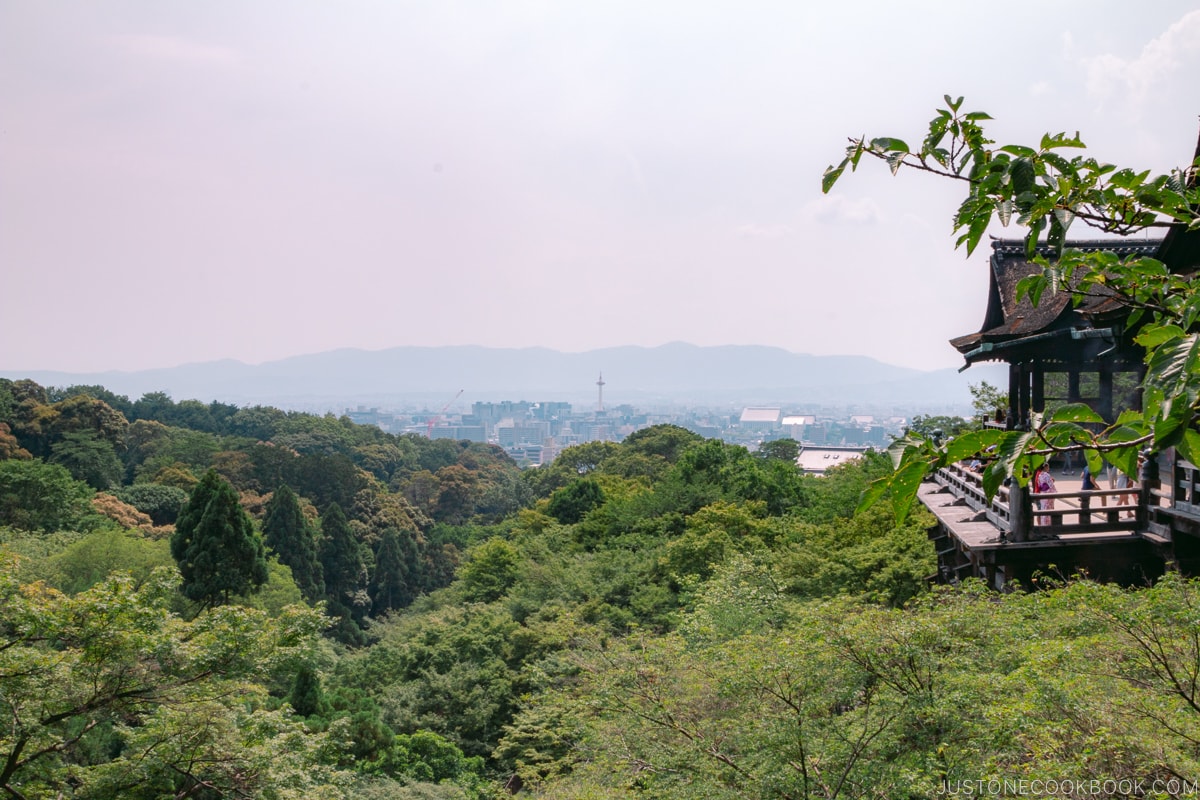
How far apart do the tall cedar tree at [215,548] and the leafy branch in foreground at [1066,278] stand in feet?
71.4

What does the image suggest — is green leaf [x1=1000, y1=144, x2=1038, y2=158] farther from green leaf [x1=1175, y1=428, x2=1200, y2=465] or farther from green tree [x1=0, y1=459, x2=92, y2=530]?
green tree [x1=0, y1=459, x2=92, y2=530]

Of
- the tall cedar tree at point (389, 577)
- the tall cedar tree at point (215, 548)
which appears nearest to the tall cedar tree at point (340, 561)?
the tall cedar tree at point (389, 577)

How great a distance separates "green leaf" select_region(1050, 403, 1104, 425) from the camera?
1704mm

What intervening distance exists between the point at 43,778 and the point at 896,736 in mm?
8146

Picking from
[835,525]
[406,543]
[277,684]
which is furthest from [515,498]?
[835,525]

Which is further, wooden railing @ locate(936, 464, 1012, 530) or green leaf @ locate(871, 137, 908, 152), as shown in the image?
wooden railing @ locate(936, 464, 1012, 530)

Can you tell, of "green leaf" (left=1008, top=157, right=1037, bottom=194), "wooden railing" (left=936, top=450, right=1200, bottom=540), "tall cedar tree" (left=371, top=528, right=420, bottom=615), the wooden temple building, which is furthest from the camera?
"tall cedar tree" (left=371, top=528, right=420, bottom=615)

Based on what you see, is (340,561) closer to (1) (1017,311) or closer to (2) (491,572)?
(2) (491,572)

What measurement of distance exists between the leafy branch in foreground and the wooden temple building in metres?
3.91

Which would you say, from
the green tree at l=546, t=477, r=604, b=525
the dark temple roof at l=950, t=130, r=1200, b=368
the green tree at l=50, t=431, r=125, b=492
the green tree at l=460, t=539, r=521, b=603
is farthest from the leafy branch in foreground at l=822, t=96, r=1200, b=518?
the green tree at l=50, t=431, r=125, b=492

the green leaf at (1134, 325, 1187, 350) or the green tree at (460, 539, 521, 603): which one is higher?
the green leaf at (1134, 325, 1187, 350)

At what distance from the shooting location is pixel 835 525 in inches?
564

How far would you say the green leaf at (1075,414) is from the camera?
1.70m

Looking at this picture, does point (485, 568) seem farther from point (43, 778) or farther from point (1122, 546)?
point (1122, 546)
